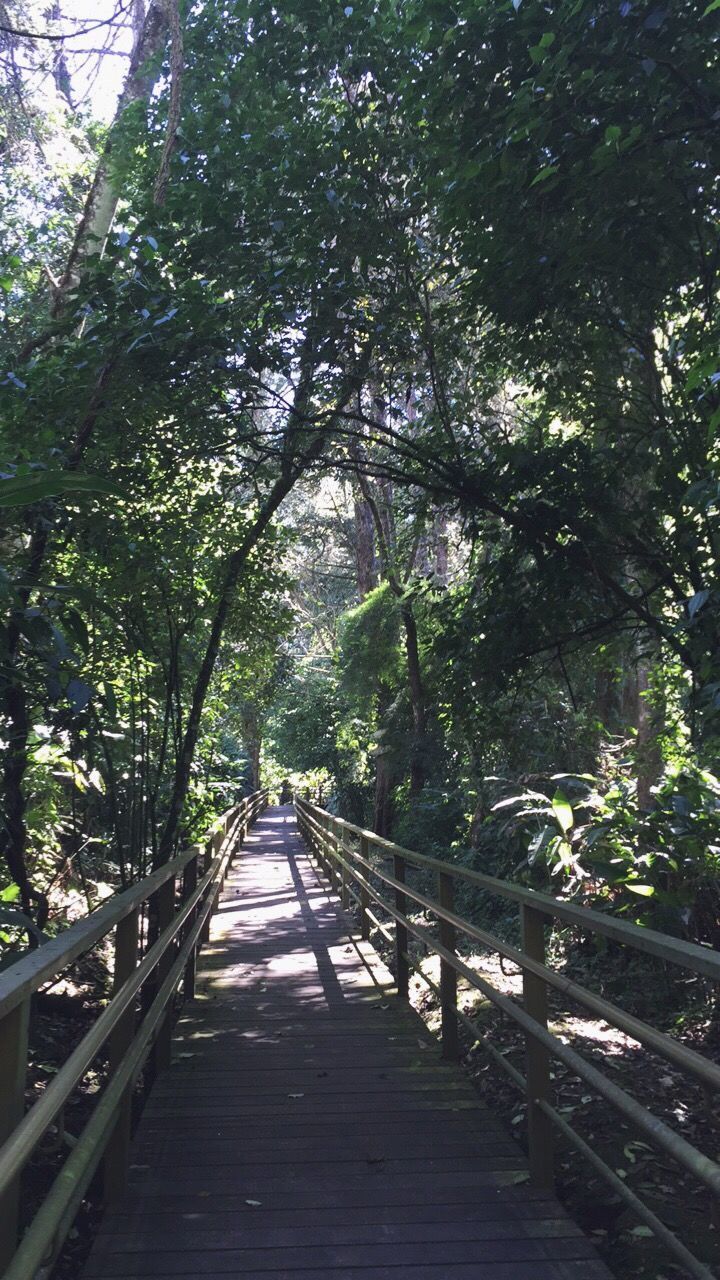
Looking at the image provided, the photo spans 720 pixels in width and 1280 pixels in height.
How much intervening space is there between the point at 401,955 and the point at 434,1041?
1027 mm

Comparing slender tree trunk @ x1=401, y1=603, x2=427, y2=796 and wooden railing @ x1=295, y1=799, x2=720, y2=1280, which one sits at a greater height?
slender tree trunk @ x1=401, y1=603, x2=427, y2=796

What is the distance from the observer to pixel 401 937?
6559 mm

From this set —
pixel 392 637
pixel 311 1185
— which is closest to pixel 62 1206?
pixel 311 1185

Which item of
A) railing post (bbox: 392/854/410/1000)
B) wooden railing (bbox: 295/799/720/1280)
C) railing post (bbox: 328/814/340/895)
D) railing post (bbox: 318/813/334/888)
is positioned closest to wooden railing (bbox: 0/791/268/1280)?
wooden railing (bbox: 295/799/720/1280)

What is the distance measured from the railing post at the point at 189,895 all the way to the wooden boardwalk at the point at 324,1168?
35 cm

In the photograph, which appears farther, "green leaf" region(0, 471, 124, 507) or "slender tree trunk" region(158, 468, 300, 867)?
"slender tree trunk" region(158, 468, 300, 867)

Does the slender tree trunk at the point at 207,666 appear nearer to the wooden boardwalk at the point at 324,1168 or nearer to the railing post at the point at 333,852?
the wooden boardwalk at the point at 324,1168

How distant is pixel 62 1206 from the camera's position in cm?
225

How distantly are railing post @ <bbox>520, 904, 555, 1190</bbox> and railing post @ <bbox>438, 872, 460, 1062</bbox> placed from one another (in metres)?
1.29

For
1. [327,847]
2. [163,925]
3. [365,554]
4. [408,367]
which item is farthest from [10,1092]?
[365,554]

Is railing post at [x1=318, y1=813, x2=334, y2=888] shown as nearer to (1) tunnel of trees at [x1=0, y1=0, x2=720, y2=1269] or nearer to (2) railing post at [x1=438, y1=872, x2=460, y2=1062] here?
(1) tunnel of trees at [x1=0, y1=0, x2=720, y2=1269]

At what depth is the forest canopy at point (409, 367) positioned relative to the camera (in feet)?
13.9

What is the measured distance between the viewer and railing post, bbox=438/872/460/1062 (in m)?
4.88

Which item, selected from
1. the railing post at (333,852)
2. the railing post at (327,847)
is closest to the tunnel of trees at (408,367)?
the railing post at (333,852)
